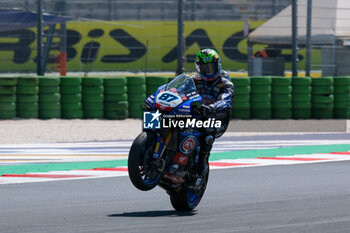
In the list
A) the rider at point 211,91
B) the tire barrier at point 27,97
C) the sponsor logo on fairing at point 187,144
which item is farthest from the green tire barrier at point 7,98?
the sponsor logo on fairing at point 187,144

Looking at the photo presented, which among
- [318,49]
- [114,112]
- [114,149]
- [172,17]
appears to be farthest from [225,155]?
[172,17]

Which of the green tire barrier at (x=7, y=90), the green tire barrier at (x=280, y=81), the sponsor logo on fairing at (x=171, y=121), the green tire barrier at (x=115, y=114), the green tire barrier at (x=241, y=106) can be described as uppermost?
the sponsor logo on fairing at (x=171, y=121)

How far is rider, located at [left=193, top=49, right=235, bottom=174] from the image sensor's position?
7.03 metres

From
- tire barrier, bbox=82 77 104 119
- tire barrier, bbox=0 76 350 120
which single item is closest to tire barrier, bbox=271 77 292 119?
tire barrier, bbox=0 76 350 120

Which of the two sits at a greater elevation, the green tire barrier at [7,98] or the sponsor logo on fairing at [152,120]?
the sponsor logo on fairing at [152,120]

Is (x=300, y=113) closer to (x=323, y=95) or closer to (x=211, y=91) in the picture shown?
(x=323, y=95)

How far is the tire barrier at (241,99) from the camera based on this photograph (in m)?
16.6

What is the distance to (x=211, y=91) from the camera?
7.24 metres

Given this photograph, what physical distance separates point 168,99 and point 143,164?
0.60 m

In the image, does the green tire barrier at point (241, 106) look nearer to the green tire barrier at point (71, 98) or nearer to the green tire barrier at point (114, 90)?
the green tire barrier at point (114, 90)

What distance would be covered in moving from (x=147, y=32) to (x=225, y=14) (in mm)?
2693

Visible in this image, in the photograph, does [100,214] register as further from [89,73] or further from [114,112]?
[89,73]

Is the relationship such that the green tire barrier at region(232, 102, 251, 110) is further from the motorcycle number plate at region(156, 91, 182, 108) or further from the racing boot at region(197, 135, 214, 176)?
the motorcycle number plate at region(156, 91, 182, 108)

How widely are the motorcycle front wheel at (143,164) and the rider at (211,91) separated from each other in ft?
2.39
